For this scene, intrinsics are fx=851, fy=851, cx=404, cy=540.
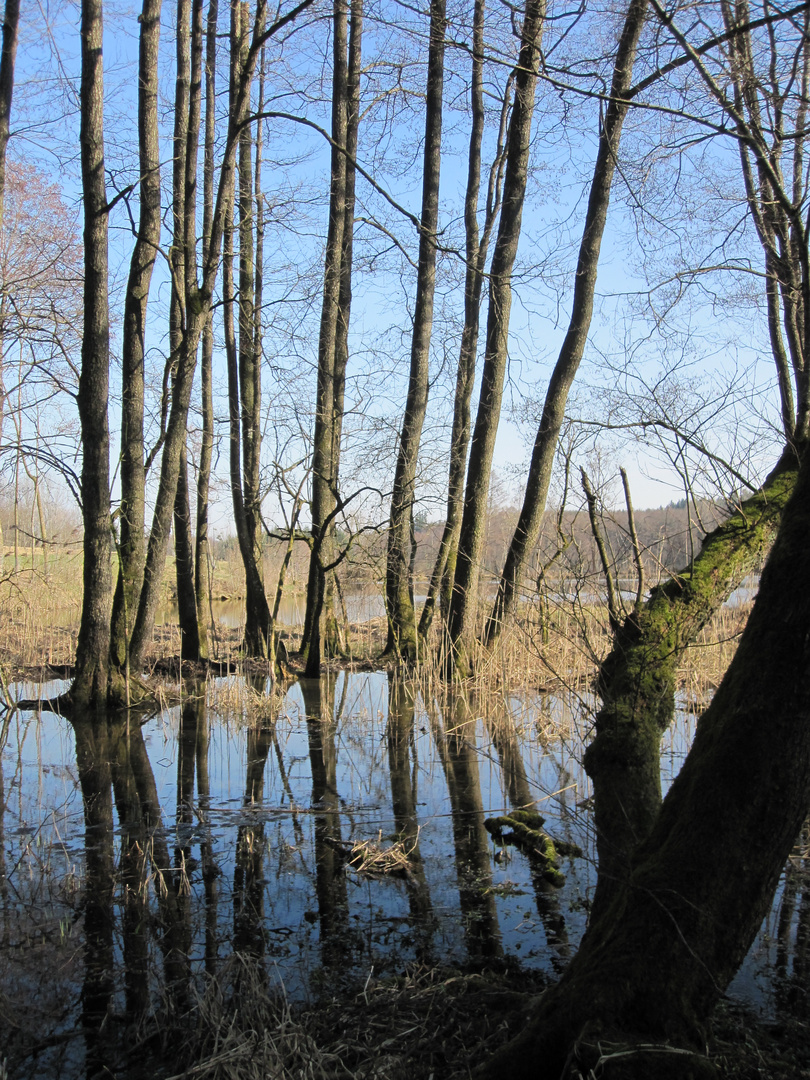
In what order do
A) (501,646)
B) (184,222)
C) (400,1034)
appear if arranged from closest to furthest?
1. (400,1034)
2. (501,646)
3. (184,222)

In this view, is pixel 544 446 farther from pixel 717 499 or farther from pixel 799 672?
pixel 799 672

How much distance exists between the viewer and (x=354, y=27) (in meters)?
12.3

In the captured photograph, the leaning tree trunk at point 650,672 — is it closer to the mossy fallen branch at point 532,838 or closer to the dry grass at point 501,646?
the dry grass at point 501,646

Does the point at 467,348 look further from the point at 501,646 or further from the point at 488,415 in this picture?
the point at 501,646

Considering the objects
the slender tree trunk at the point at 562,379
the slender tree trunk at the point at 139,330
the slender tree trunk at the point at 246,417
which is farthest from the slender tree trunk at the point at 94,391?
the slender tree trunk at the point at 562,379

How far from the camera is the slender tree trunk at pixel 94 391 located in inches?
336

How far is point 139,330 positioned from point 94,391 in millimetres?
1206

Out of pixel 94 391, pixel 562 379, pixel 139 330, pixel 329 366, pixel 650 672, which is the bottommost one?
pixel 650 672

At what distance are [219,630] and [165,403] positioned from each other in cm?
689

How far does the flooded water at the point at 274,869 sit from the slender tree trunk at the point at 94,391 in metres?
1.19

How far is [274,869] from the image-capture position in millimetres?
4152

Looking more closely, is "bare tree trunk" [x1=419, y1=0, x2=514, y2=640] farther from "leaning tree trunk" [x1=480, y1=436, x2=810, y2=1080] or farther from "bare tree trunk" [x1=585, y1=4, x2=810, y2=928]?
"leaning tree trunk" [x1=480, y1=436, x2=810, y2=1080]

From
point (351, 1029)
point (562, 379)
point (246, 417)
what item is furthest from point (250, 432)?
point (351, 1029)

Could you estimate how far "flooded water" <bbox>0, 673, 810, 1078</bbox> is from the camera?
3.05 metres
